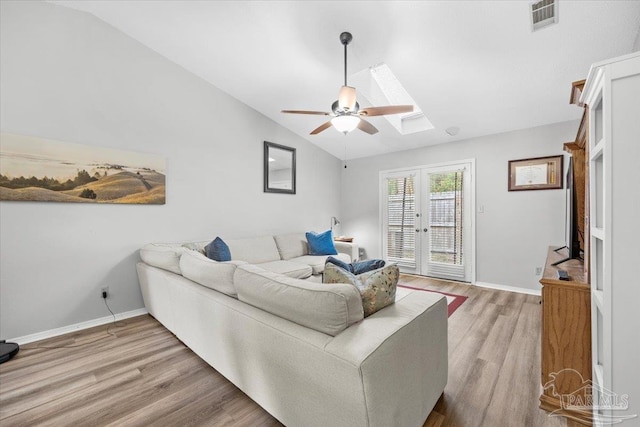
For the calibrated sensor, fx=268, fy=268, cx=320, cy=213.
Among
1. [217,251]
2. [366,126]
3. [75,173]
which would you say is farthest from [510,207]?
[75,173]

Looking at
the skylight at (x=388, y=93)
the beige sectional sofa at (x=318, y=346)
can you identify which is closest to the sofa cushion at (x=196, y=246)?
the beige sectional sofa at (x=318, y=346)

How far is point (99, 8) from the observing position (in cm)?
276

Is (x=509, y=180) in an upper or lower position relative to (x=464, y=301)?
upper

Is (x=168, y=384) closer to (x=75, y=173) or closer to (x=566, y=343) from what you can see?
(x=75, y=173)

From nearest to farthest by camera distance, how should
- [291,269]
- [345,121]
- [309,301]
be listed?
1. [309,301]
2. [345,121]
3. [291,269]

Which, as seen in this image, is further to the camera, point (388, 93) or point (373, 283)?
point (388, 93)

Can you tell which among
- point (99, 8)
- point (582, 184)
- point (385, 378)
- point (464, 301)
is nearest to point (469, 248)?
point (464, 301)

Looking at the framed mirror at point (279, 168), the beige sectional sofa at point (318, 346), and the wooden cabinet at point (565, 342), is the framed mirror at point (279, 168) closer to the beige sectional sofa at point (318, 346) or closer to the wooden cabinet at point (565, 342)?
the beige sectional sofa at point (318, 346)

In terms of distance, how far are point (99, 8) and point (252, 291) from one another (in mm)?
3412

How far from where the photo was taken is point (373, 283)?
1460mm

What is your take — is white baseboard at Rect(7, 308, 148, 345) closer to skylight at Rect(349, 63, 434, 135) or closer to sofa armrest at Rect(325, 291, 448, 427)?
sofa armrest at Rect(325, 291, 448, 427)

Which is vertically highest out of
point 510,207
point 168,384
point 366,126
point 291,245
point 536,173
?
point 366,126

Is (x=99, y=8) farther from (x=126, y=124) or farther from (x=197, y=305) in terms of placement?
(x=197, y=305)

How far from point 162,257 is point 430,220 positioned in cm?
413
